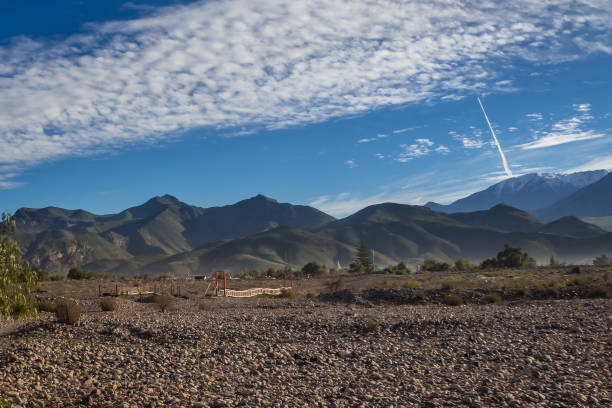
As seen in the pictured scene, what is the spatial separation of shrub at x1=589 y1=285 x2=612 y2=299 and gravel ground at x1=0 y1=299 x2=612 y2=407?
356 inches

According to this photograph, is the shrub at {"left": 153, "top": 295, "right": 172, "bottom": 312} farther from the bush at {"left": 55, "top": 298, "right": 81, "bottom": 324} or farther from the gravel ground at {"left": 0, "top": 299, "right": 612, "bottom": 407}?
the bush at {"left": 55, "top": 298, "right": 81, "bottom": 324}

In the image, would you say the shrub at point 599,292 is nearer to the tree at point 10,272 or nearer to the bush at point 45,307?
the tree at point 10,272

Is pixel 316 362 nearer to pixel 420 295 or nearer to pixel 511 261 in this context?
pixel 420 295

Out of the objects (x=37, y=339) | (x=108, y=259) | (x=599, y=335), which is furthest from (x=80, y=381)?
(x=108, y=259)

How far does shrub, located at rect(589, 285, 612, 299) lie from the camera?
2617cm

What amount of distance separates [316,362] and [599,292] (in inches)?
846

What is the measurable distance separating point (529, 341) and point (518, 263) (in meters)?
63.5

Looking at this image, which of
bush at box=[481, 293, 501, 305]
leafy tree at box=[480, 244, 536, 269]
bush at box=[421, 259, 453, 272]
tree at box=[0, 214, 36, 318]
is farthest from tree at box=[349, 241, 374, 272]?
tree at box=[0, 214, 36, 318]

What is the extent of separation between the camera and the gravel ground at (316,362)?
351 inches

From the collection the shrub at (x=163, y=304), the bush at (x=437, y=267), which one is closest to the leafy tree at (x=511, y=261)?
the bush at (x=437, y=267)

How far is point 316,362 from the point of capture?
1185 cm

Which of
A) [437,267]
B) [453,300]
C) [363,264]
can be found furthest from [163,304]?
[363,264]

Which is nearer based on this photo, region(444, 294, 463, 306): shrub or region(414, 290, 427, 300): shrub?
region(444, 294, 463, 306): shrub

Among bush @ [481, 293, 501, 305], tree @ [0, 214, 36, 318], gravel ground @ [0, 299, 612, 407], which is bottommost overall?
bush @ [481, 293, 501, 305]
